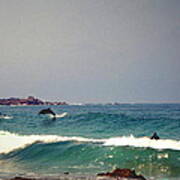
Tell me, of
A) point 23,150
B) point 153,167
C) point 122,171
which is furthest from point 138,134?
point 122,171

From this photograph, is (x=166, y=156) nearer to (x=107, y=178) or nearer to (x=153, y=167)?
(x=153, y=167)

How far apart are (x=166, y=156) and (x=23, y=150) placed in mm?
7668

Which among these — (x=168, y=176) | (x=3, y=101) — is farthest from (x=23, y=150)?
(x=3, y=101)

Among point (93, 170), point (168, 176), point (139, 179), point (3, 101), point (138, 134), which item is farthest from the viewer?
point (3, 101)

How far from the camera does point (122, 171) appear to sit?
41.5 feet

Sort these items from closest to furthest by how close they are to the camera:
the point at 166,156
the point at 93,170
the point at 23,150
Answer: the point at 93,170, the point at 166,156, the point at 23,150

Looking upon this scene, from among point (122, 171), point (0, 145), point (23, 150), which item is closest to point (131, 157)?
point (122, 171)

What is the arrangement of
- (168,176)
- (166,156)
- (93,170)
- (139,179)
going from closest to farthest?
(139,179) → (168,176) → (93,170) → (166,156)

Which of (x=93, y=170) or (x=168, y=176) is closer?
(x=168, y=176)

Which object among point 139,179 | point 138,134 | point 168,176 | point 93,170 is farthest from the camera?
point 138,134

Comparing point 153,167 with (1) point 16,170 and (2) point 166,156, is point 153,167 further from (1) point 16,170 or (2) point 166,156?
(1) point 16,170

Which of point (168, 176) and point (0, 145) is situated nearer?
point (168, 176)

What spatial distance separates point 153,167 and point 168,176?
1.55 m

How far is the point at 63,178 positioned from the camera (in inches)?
493
